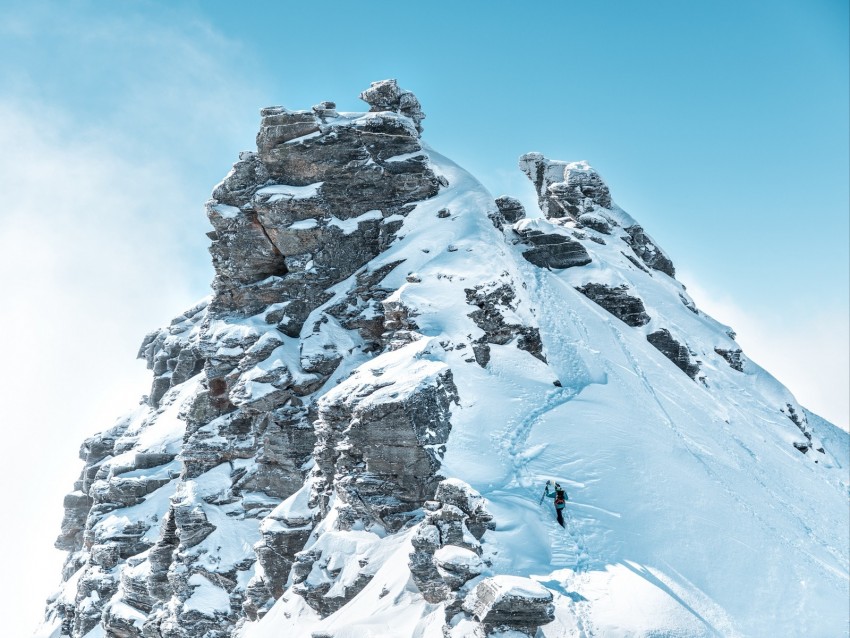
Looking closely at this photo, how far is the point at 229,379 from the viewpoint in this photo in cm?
4572

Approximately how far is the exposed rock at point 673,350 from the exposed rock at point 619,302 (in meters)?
1.52

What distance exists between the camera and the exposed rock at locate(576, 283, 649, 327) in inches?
2048

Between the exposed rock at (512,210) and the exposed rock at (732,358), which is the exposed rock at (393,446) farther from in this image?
the exposed rock at (732,358)

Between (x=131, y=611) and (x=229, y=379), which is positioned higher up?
(x=229, y=379)

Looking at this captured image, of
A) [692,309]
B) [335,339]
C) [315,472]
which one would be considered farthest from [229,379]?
[692,309]

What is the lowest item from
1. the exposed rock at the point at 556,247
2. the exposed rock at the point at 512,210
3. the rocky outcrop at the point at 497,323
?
the rocky outcrop at the point at 497,323

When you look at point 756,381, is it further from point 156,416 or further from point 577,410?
point 156,416

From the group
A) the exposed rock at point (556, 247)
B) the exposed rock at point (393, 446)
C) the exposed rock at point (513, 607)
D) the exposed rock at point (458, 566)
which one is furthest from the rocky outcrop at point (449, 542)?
the exposed rock at point (556, 247)

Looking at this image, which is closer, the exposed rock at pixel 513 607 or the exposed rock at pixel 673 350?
the exposed rock at pixel 513 607

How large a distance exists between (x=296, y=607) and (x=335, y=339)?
17.8 meters

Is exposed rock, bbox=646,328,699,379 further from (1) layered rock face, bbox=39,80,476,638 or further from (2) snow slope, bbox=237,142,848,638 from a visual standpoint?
(1) layered rock face, bbox=39,80,476,638

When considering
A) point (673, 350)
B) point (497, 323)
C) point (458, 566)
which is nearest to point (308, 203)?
point (497, 323)

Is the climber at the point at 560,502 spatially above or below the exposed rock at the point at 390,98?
below

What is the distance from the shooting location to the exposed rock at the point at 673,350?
5097 cm
